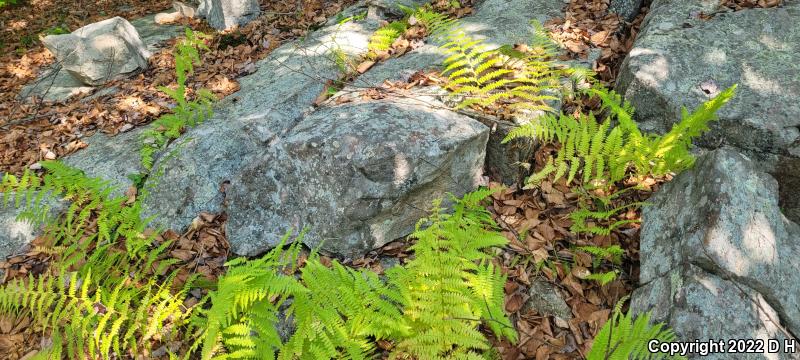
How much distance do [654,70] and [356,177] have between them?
2473 mm

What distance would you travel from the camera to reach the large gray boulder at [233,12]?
692 cm

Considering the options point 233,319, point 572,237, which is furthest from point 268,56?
point 572,237

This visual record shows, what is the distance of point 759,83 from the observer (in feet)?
11.2

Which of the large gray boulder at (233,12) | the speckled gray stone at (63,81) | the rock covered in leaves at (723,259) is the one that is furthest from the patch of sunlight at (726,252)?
the speckled gray stone at (63,81)

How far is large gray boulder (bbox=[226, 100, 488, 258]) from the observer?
10.1ft

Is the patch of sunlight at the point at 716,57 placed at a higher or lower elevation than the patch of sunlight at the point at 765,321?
higher

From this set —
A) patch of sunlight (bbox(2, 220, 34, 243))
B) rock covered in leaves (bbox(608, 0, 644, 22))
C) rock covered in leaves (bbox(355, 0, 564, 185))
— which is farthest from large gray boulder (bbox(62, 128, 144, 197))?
rock covered in leaves (bbox(608, 0, 644, 22))

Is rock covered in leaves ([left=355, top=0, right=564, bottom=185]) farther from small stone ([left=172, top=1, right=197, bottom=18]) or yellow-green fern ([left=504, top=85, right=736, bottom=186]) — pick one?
small stone ([left=172, top=1, right=197, bottom=18])

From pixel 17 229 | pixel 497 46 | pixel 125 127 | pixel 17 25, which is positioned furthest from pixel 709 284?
pixel 17 25

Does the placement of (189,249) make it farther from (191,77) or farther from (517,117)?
(191,77)

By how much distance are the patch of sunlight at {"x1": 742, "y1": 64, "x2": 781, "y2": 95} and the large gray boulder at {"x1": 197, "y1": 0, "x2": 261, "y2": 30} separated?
630cm

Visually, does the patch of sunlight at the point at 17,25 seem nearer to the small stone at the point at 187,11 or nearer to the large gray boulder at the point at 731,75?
the small stone at the point at 187,11

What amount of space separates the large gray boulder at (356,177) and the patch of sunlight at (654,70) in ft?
4.38

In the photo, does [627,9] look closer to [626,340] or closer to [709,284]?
[709,284]
